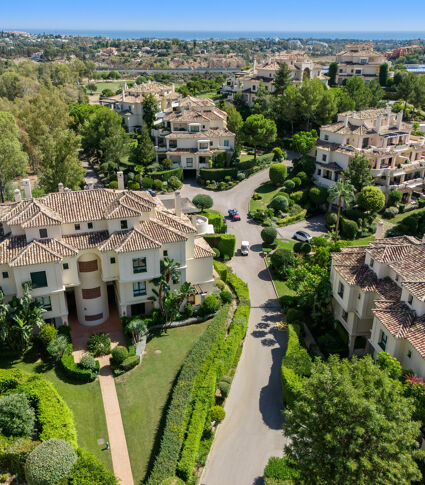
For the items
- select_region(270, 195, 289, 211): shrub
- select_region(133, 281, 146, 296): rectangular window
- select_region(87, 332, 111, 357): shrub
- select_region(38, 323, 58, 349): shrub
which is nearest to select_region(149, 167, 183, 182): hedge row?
select_region(270, 195, 289, 211): shrub

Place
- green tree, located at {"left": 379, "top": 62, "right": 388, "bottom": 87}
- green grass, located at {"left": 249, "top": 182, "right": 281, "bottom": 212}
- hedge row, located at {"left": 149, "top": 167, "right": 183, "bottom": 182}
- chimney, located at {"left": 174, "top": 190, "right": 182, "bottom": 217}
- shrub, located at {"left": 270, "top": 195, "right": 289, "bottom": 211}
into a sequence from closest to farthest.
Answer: chimney, located at {"left": 174, "top": 190, "right": 182, "bottom": 217} → shrub, located at {"left": 270, "top": 195, "right": 289, "bottom": 211} → green grass, located at {"left": 249, "top": 182, "right": 281, "bottom": 212} → hedge row, located at {"left": 149, "top": 167, "right": 183, "bottom": 182} → green tree, located at {"left": 379, "top": 62, "right": 388, "bottom": 87}

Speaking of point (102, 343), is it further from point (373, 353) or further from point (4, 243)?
point (373, 353)

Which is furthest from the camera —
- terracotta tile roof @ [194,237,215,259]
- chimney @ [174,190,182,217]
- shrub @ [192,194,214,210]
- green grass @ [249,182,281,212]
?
green grass @ [249,182,281,212]

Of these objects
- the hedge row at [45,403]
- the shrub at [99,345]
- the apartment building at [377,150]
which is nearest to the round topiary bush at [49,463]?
the hedge row at [45,403]

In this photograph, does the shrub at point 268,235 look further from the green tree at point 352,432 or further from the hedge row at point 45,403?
the green tree at point 352,432

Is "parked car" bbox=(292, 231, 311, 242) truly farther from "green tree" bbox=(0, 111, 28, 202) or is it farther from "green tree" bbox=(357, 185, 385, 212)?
"green tree" bbox=(0, 111, 28, 202)

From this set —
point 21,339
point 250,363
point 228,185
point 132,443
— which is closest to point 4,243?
point 21,339
